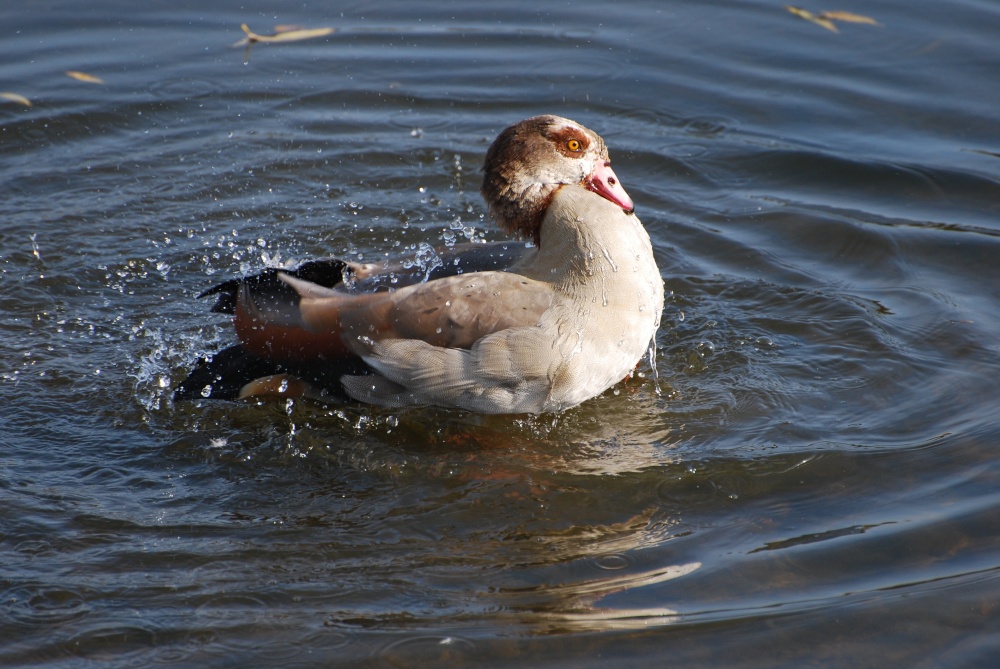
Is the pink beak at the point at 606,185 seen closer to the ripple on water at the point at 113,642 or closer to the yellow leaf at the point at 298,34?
the ripple on water at the point at 113,642

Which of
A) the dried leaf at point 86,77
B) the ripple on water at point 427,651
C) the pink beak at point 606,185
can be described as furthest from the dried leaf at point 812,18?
the ripple on water at point 427,651

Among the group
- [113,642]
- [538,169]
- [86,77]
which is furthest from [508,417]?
[86,77]

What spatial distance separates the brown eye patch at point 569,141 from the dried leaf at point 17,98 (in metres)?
5.44

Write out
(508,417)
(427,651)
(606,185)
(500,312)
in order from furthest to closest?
1. (508,417)
2. (606,185)
3. (500,312)
4. (427,651)

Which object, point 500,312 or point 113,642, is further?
point 500,312

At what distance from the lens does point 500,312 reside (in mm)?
5445

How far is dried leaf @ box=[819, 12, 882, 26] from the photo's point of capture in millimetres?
10242

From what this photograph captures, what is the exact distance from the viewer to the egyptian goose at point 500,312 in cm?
546

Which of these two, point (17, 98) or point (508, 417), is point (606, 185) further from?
point (17, 98)

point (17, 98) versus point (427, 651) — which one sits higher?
point (17, 98)

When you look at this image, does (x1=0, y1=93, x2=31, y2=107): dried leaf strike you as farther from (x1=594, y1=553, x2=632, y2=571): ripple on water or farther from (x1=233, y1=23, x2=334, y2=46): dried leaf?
(x1=594, y1=553, x2=632, y2=571): ripple on water

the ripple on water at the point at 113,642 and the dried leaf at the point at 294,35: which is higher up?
the dried leaf at the point at 294,35

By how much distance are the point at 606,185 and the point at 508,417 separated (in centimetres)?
134

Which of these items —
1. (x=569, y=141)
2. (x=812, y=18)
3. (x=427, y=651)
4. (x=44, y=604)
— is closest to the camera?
(x=427, y=651)
